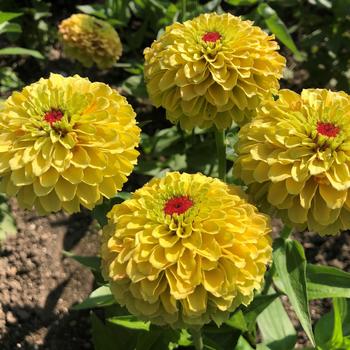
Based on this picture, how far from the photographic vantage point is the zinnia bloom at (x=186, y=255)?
95cm

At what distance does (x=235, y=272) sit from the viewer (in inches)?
37.8

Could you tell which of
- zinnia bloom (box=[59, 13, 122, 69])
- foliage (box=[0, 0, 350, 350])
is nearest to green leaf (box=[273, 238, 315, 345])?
foliage (box=[0, 0, 350, 350])

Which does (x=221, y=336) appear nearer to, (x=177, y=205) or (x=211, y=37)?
(x=177, y=205)

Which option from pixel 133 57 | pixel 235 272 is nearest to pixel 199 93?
pixel 235 272

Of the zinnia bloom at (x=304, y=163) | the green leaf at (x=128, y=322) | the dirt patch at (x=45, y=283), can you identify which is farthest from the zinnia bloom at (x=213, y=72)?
the dirt patch at (x=45, y=283)

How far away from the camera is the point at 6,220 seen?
6.53 ft

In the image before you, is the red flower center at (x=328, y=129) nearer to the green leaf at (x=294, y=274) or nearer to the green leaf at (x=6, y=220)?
the green leaf at (x=294, y=274)

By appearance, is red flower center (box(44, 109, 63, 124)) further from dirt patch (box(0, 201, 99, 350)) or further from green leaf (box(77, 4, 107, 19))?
green leaf (box(77, 4, 107, 19))

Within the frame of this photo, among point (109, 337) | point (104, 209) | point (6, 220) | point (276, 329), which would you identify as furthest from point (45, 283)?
point (276, 329)

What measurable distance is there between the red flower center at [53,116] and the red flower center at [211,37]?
1.21 ft

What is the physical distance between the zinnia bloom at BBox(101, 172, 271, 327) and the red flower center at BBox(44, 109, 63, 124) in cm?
23

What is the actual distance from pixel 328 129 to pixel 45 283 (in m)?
1.25

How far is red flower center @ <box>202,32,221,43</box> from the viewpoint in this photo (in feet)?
4.09

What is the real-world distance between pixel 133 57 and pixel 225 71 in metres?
1.54
